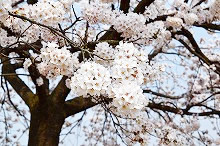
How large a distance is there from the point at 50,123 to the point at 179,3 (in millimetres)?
2695

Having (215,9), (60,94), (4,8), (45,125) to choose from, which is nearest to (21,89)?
(60,94)

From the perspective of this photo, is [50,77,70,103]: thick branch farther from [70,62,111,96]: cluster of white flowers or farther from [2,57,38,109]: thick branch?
[70,62,111,96]: cluster of white flowers

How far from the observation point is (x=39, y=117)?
525cm

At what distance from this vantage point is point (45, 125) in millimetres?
5145

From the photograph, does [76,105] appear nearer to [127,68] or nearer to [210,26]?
[210,26]

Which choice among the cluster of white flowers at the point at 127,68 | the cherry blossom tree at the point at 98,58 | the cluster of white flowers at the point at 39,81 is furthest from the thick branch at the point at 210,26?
the cluster of white flowers at the point at 127,68

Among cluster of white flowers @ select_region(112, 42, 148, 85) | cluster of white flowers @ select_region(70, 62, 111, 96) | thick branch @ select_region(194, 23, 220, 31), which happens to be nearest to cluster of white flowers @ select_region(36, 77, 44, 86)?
thick branch @ select_region(194, 23, 220, 31)

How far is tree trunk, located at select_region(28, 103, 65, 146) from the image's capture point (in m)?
5.07

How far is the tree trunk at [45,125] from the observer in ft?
16.6

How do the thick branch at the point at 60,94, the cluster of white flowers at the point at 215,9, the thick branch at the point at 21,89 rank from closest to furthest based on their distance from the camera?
the cluster of white flowers at the point at 215,9 → the thick branch at the point at 60,94 → the thick branch at the point at 21,89

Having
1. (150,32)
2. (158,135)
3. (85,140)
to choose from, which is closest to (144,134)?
(158,135)

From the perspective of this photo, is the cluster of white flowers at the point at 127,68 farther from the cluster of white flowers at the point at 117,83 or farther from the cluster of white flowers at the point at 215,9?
the cluster of white flowers at the point at 215,9

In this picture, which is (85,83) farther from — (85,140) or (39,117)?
(85,140)

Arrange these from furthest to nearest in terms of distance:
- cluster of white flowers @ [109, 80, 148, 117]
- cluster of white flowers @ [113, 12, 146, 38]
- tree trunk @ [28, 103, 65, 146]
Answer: tree trunk @ [28, 103, 65, 146] → cluster of white flowers @ [113, 12, 146, 38] → cluster of white flowers @ [109, 80, 148, 117]
